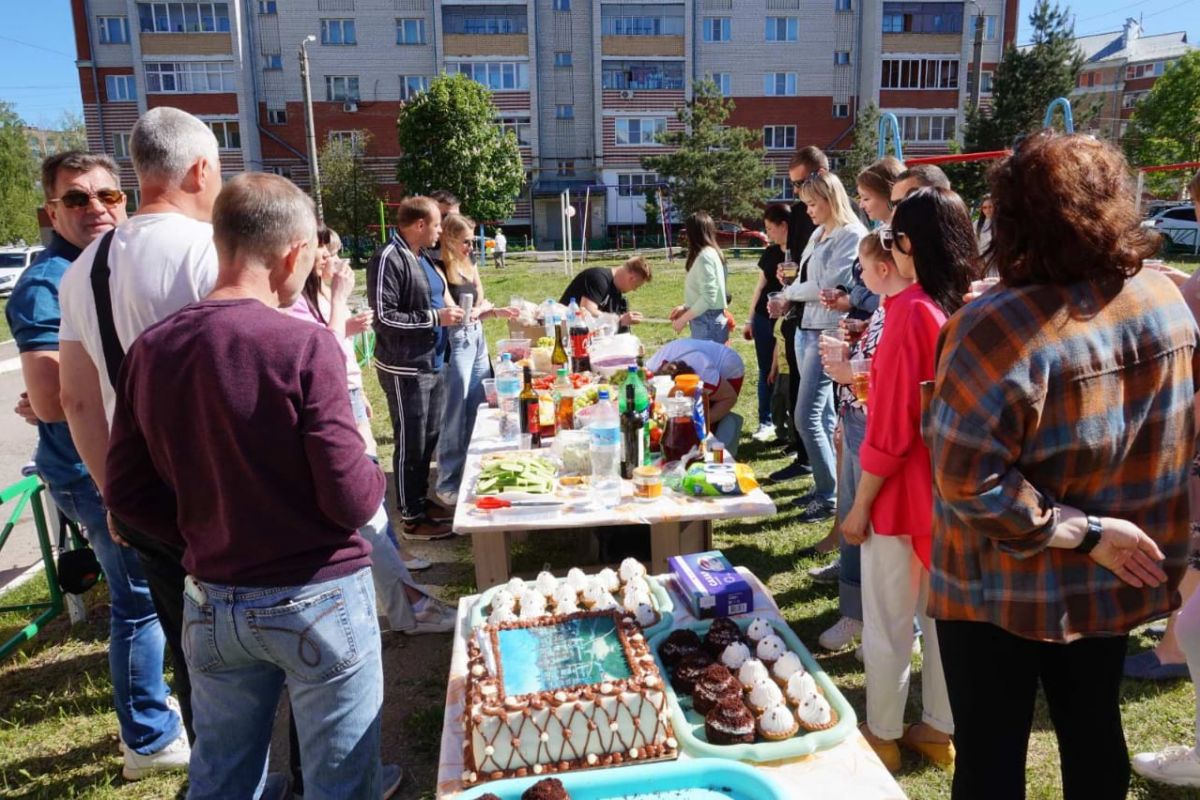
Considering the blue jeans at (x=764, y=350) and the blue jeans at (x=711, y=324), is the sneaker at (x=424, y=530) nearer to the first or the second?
the blue jeans at (x=711, y=324)

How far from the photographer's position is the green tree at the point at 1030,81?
28.9 meters

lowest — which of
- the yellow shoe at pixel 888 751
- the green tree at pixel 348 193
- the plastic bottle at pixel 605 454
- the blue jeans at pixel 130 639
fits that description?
the yellow shoe at pixel 888 751

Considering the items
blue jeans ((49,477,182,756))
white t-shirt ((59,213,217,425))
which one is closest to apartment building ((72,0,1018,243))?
blue jeans ((49,477,182,756))

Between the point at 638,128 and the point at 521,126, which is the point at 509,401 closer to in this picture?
the point at 521,126

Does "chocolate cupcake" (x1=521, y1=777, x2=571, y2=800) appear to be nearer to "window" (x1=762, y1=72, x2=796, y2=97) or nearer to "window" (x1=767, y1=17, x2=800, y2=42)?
"window" (x1=762, y1=72, x2=796, y2=97)

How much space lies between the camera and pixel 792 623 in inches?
148

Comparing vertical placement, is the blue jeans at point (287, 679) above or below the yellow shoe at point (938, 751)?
above

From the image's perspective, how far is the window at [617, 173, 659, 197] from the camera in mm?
36750

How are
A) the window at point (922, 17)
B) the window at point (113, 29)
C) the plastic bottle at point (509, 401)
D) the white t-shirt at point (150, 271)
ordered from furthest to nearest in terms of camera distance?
the window at point (922, 17)
the window at point (113, 29)
the plastic bottle at point (509, 401)
the white t-shirt at point (150, 271)

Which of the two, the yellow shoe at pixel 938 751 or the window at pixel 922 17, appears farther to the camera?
the window at pixel 922 17

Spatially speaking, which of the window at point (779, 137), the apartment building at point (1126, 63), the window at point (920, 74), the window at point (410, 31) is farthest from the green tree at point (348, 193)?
the apartment building at point (1126, 63)

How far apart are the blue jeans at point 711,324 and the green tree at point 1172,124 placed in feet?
102

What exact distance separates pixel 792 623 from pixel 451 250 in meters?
3.37

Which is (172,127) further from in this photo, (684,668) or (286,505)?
(684,668)
